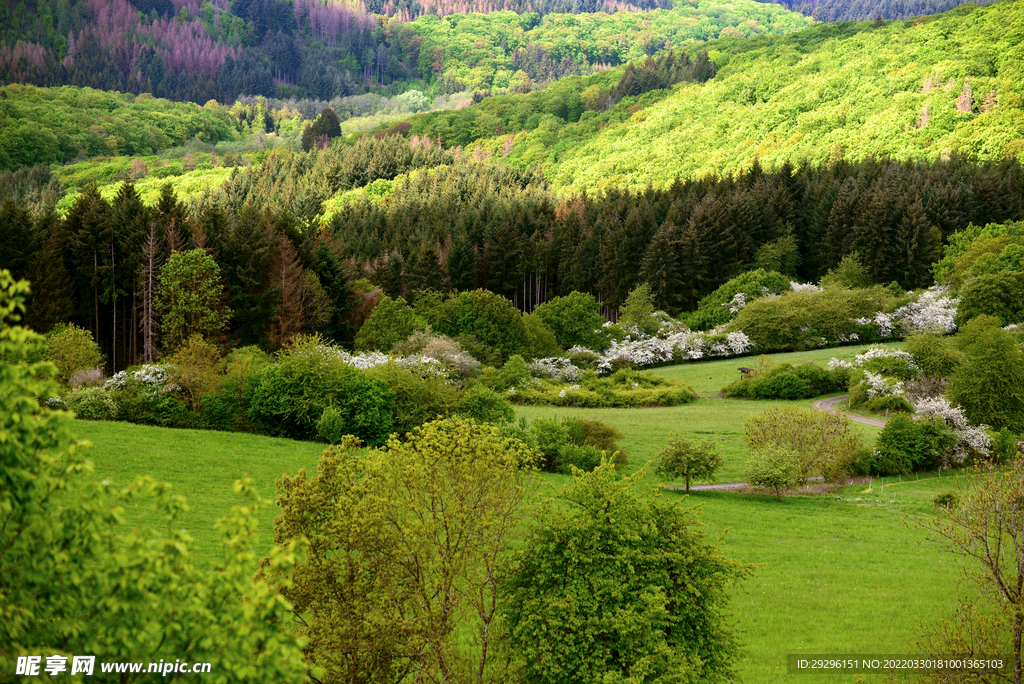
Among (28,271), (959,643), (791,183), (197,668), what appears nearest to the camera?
(197,668)

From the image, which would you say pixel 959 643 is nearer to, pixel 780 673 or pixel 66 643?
pixel 780 673

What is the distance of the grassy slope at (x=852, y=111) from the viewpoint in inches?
5226

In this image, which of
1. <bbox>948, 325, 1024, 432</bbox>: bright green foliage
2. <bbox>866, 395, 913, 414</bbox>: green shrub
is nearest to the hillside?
<bbox>866, 395, 913, 414</bbox>: green shrub

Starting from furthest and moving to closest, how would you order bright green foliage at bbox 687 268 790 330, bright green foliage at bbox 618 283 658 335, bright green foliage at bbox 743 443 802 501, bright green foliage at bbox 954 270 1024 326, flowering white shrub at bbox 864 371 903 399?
bright green foliage at bbox 687 268 790 330
bright green foliage at bbox 618 283 658 335
bright green foliage at bbox 954 270 1024 326
flowering white shrub at bbox 864 371 903 399
bright green foliage at bbox 743 443 802 501

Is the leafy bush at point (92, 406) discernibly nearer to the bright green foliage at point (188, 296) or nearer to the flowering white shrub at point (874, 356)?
the bright green foliage at point (188, 296)

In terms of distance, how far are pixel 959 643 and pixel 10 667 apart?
18120 millimetres

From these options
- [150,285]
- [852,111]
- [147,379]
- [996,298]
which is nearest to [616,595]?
[147,379]

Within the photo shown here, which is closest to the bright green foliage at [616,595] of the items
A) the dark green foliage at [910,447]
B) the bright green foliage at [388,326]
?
the dark green foliage at [910,447]

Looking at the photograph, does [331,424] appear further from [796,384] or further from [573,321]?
[573,321]

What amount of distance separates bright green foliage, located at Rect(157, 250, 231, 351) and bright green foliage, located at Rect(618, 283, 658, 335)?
45.5 m

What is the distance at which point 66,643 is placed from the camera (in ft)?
24.0

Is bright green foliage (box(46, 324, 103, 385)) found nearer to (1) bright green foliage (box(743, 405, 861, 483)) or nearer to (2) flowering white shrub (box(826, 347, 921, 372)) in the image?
(1) bright green foliage (box(743, 405, 861, 483))

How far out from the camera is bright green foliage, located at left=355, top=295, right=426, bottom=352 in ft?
199

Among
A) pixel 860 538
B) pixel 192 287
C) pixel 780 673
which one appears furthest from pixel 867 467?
pixel 192 287
